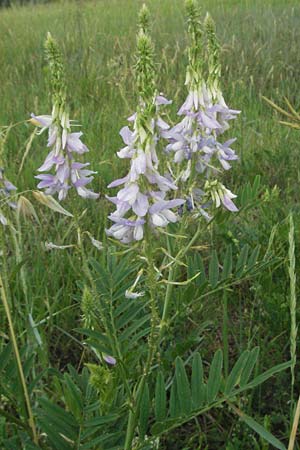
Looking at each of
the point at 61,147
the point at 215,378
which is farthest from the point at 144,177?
the point at 215,378

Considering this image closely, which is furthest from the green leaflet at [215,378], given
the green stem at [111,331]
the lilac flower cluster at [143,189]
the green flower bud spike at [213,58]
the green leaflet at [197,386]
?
the green flower bud spike at [213,58]

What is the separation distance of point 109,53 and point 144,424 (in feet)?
12.0

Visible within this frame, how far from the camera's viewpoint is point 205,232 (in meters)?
1.99

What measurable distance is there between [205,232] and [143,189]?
1.14 meters

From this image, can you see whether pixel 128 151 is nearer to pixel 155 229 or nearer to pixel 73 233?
pixel 155 229

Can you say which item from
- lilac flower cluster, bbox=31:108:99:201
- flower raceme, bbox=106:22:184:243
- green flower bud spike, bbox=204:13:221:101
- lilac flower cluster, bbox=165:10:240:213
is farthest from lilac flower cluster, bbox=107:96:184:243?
green flower bud spike, bbox=204:13:221:101

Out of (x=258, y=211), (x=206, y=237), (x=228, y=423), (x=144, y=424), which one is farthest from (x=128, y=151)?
(x=258, y=211)

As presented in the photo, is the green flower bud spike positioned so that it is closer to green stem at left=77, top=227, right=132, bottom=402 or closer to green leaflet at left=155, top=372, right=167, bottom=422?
green stem at left=77, top=227, right=132, bottom=402

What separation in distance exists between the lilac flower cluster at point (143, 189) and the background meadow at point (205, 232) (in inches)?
5.5

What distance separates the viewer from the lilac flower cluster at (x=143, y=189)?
84 centimetres

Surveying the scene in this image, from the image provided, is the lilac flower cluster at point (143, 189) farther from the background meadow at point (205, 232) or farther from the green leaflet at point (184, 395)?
the green leaflet at point (184, 395)

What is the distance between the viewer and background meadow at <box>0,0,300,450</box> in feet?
4.55

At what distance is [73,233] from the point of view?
2.10m

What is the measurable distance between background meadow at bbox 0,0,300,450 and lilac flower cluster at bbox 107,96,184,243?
139mm
